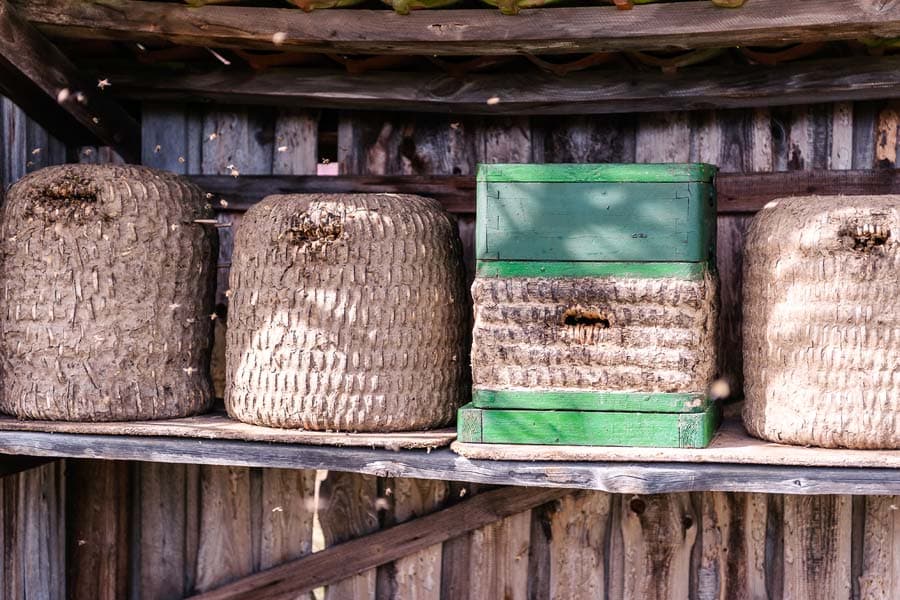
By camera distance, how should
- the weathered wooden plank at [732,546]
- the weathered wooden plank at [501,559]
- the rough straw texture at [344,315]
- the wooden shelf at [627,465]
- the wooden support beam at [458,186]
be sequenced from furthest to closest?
the weathered wooden plank at [501,559] → the weathered wooden plank at [732,546] → the wooden support beam at [458,186] → the rough straw texture at [344,315] → the wooden shelf at [627,465]

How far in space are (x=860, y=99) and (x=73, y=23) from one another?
2.03 m

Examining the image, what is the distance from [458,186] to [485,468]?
93 cm

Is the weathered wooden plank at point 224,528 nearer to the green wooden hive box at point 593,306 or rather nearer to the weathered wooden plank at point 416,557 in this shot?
the weathered wooden plank at point 416,557

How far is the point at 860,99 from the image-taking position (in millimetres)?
2834

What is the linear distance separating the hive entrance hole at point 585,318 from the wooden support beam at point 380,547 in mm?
649

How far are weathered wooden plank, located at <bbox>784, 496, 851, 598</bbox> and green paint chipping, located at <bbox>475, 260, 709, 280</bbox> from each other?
830 millimetres

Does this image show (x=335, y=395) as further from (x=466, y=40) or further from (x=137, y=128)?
(x=137, y=128)

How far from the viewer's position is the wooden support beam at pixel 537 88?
2781 millimetres

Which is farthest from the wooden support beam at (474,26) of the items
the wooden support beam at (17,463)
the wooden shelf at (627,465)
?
the wooden support beam at (17,463)

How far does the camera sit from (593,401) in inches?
97.1

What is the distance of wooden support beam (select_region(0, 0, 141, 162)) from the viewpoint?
8.95 feet

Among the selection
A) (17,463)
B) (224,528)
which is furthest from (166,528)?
(17,463)

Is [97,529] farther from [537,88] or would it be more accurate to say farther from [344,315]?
[537,88]

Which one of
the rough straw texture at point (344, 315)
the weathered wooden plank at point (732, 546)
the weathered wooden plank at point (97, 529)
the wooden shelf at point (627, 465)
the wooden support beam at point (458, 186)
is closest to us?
the wooden shelf at point (627, 465)
